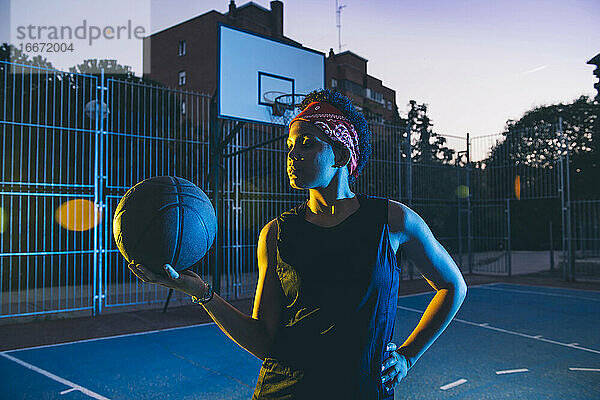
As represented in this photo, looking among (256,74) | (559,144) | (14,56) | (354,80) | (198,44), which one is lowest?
(559,144)

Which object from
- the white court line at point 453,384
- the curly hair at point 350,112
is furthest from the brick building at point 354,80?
the curly hair at point 350,112

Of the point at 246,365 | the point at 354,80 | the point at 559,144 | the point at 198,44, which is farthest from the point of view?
the point at 354,80

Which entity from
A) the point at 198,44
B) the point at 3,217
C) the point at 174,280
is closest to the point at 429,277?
the point at 174,280

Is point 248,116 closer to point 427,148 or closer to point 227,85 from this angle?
point 227,85

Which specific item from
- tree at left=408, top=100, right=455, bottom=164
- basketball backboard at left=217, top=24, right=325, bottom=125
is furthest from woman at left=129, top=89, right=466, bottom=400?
tree at left=408, top=100, right=455, bottom=164

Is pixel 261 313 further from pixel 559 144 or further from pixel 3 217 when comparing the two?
pixel 559 144

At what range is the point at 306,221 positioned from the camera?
5.07 ft

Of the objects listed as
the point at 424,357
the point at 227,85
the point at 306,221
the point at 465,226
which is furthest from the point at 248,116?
the point at 465,226

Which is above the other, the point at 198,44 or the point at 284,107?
the point at 198,44

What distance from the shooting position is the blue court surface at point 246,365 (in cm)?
446

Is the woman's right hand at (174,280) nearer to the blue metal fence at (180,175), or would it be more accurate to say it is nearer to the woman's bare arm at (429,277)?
the woman's bare arm at (429,277)

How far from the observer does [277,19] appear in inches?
958

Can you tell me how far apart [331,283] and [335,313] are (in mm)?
88

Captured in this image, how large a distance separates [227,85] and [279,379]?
7384 millimetres
